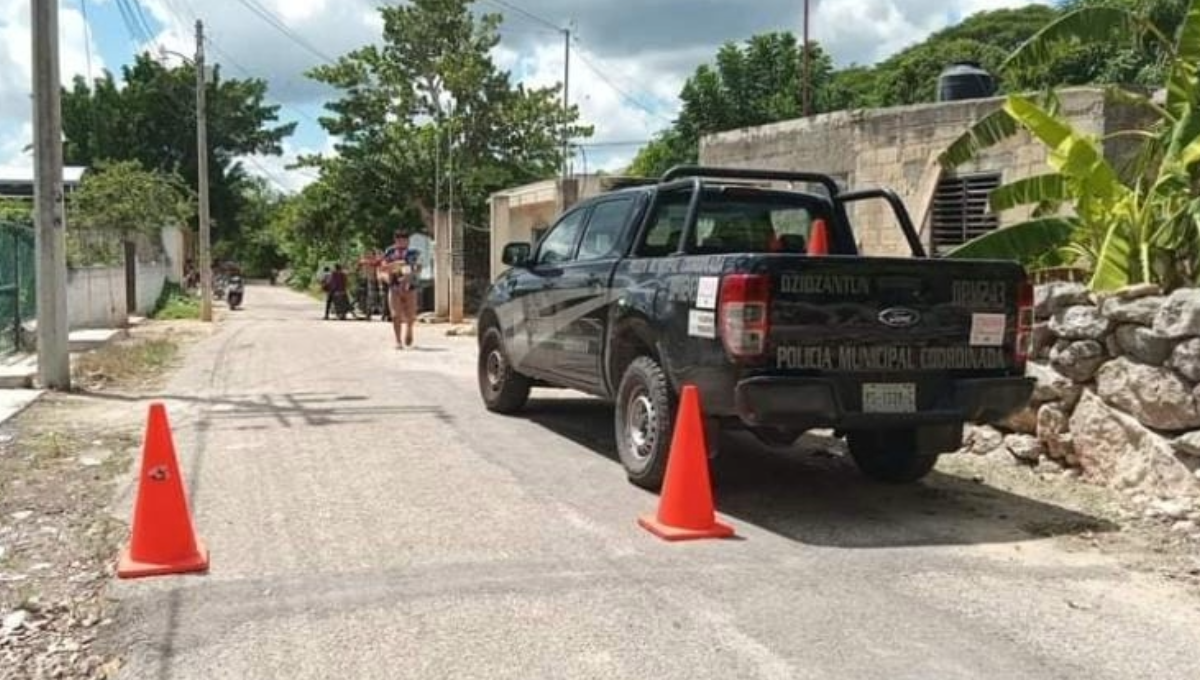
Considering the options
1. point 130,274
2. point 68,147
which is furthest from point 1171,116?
point 68,147

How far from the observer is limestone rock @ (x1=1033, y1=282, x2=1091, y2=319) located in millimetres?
7469

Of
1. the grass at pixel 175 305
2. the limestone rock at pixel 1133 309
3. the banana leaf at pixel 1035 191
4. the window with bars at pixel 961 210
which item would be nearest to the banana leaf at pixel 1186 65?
the banana leaf at pixel 1035 191

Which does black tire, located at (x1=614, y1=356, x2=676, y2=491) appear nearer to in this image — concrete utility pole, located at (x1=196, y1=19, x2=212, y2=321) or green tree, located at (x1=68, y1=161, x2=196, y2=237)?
green tree, located at (x1=68, y1=161, x2=196, y2=237)

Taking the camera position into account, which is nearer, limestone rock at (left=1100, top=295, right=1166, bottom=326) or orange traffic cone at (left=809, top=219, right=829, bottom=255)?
limestone rock at (left=1100, top=295, right=1166, bottom=326)

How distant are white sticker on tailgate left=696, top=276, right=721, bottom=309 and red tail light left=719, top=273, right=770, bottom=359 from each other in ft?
0.32

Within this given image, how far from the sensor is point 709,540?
5.89 m

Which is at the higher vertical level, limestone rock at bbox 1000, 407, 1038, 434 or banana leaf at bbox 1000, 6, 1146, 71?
banana leaf at bbox 1000, 6, 1146, 71

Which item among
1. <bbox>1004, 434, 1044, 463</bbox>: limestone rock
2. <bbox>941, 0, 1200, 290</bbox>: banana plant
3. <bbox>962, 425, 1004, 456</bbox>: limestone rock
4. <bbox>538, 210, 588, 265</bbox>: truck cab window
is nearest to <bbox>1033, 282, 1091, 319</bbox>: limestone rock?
<bbox>941, 0, 1200, 290</bbox>: banana plant

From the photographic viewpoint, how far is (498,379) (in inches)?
394

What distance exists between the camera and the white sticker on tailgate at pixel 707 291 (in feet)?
19.9

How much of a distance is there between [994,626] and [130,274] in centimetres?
2487

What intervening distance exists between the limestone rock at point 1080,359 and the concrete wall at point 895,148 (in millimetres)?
4700

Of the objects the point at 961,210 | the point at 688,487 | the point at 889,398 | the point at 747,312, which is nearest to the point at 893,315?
the point at 889,398

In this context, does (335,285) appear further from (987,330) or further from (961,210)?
(987,330)
